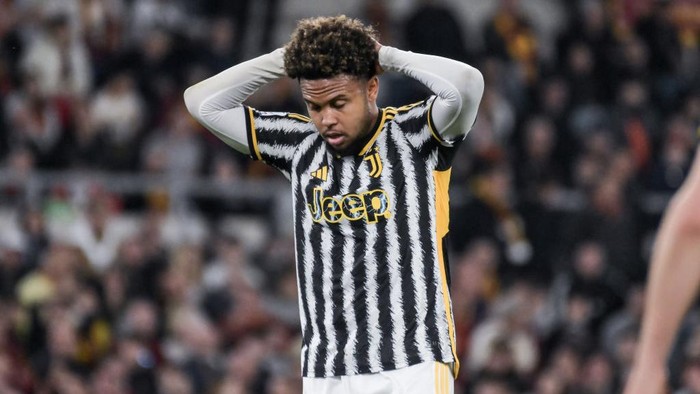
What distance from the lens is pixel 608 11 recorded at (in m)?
→ 16.2

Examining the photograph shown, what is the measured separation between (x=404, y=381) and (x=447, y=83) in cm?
101

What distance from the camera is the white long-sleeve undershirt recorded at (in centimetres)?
454

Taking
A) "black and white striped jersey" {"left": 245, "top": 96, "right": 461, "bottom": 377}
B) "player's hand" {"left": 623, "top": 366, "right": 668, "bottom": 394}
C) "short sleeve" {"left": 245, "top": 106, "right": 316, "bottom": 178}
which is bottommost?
"black and white striped jersey" {"left": 245, "top": 96, "right": 461, "bottom": 377}

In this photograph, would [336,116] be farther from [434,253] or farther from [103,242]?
[103,242]

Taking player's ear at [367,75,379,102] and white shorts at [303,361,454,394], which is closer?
white shorts at [303,361,454,394]

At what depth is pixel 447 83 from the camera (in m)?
4.54

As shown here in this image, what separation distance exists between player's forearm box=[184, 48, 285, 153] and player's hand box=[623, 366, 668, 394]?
320 centimetres

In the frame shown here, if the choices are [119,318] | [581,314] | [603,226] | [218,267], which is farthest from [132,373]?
[603,226]

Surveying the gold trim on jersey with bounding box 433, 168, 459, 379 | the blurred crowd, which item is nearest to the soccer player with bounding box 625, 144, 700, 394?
the gold trim on jersey with bounding box 433, 168, 459, 379

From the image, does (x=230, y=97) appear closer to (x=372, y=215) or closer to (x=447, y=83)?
(x=372, y=215)

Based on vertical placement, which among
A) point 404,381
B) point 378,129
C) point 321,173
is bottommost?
point 404,381

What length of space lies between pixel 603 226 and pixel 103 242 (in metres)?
4.65

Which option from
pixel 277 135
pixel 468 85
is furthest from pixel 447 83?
pixel 277 135

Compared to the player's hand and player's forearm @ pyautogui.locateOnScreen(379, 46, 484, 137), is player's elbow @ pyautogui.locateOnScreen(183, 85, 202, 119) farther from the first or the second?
the player's hand
